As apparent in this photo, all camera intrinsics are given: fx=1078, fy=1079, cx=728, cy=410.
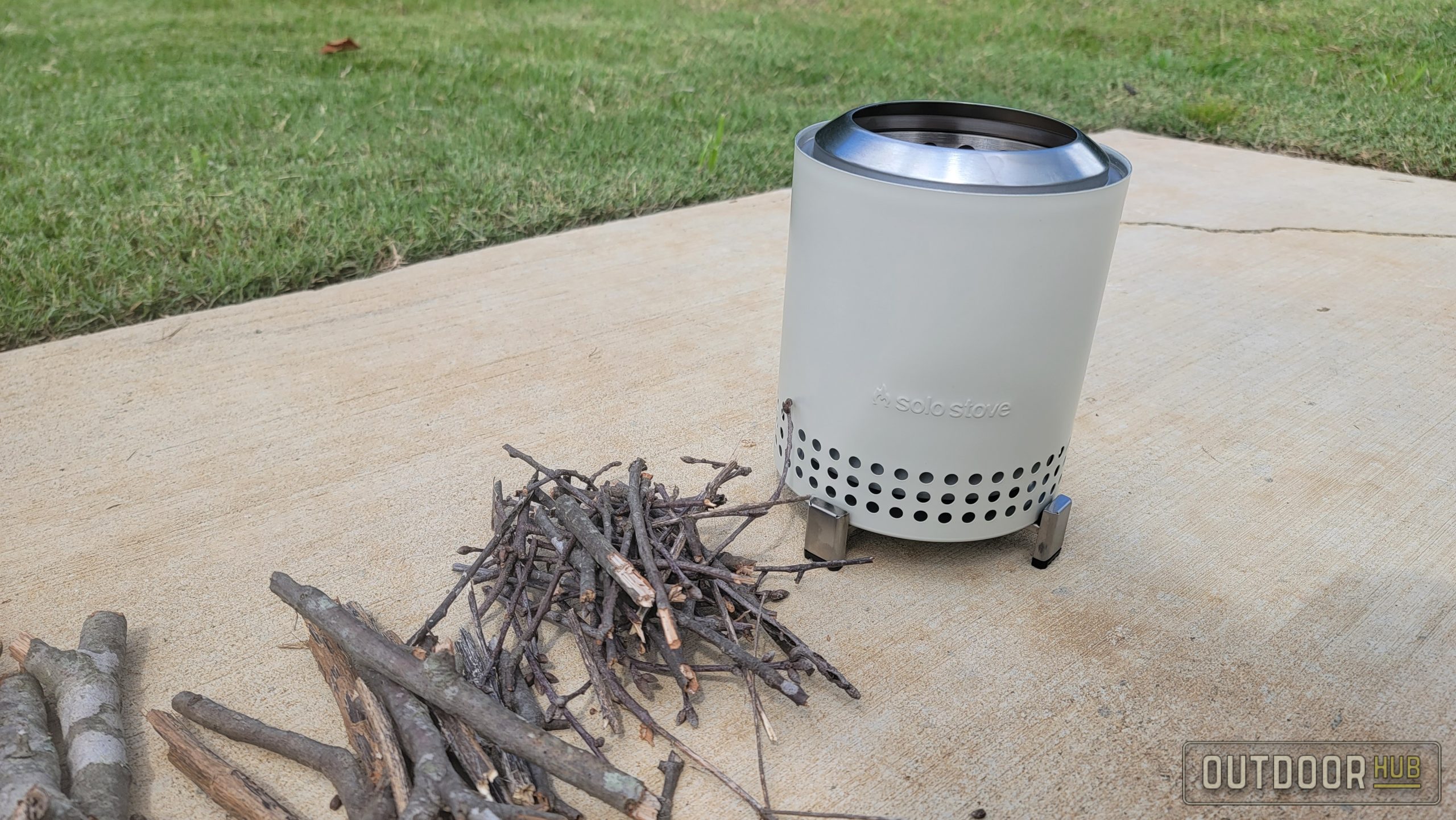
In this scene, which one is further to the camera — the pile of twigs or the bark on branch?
the pile of twigs

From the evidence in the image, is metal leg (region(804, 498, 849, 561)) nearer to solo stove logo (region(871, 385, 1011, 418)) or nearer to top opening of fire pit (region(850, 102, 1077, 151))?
solo stove logo (region(871, 385, 1011, 418))

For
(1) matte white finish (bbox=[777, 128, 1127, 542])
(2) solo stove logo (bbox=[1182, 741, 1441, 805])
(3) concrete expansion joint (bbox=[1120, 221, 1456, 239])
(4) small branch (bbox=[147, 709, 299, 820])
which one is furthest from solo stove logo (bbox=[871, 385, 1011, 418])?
(3) concrete expansion joint (bbox=[1120, 221, 1456, 239])

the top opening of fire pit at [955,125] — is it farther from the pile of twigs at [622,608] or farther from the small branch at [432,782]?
the small branch at [432,782]

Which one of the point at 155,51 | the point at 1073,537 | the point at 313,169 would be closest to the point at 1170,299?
the point at 1073,537

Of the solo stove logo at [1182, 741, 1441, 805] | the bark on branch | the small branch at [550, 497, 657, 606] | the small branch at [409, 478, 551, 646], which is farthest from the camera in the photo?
the small branch at [409, 478, 551, 646]

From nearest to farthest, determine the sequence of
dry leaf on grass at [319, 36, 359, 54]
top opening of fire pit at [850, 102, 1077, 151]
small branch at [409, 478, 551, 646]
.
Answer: small branch at [409, 478, 551, 646], top opening of fire pit at [850, 102, 1077, 151], dry leaf on grass at [319, 36, 359, 54]

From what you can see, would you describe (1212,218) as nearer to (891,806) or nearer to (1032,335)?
(1032,335)

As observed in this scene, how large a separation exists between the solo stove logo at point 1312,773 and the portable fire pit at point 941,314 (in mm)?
626

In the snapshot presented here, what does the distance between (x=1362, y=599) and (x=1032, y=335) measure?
1.04 m

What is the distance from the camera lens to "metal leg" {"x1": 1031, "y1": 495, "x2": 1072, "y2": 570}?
2432 mm

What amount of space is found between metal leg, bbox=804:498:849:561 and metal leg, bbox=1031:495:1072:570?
0.44 m

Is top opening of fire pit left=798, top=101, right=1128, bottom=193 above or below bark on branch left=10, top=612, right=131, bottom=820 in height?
above

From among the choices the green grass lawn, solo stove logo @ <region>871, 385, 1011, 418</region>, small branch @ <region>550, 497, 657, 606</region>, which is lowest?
the green grass lawn

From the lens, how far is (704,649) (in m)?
2.25
